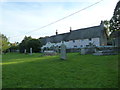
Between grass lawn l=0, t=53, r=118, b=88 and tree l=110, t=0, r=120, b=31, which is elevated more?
tree l=110, t=0, r=120, b=31

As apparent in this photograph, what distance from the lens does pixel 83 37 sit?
5044 centimetres

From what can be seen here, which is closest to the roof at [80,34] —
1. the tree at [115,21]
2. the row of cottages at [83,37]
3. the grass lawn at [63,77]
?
the row of cottages at [83,37]

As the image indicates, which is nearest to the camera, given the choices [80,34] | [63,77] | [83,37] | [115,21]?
[63,77]

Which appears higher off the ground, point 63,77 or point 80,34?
point 80,34

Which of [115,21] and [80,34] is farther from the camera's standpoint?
[80,34]

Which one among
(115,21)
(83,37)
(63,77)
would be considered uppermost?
(115,21)

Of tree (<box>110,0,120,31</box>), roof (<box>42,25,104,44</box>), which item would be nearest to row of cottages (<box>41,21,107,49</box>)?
roof (<box>42,25,104,44</box>)

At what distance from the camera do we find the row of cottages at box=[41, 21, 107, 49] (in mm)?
45688

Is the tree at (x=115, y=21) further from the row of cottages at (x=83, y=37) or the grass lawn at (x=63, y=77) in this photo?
the row of cottages at (x=83, y=37)

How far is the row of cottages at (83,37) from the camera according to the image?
45688mm

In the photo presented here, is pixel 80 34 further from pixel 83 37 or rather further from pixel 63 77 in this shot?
pixel 63 77

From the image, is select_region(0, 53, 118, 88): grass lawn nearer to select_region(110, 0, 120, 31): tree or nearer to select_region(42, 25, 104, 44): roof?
select_region(110, 0, 120, 31): tree

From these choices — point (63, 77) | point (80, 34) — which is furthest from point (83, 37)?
point (63, 77)

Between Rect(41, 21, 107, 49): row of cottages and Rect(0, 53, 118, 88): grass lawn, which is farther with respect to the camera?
Rect(41, 21, 107, 49): row of cottages
